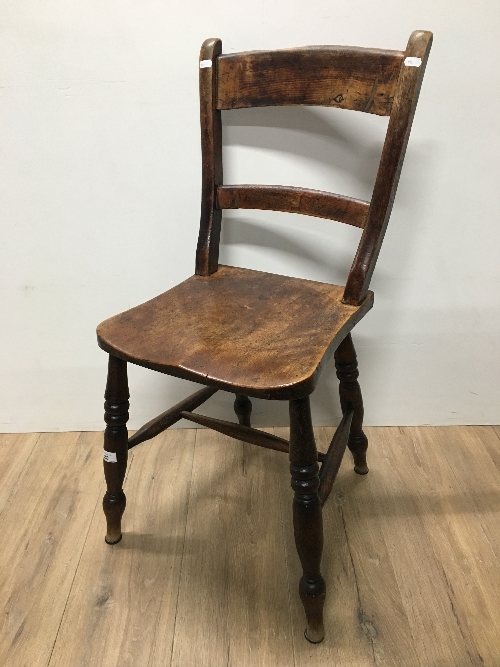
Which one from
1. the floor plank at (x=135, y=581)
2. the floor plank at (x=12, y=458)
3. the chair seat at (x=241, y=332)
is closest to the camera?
the chair seat at (x=241, y=332)

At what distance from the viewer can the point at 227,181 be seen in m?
1.16

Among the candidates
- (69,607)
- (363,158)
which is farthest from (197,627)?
(363,158)

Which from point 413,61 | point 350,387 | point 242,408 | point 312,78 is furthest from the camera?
point 242,408

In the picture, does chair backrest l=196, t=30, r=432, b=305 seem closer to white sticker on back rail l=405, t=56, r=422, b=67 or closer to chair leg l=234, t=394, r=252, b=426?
white sticker on back rail l=405, t=56, r=422, b=67

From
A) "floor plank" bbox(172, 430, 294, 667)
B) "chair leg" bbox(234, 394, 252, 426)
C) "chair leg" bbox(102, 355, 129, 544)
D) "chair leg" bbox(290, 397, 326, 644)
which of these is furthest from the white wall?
"chair leg" bbox(290, 397, 326, 644)

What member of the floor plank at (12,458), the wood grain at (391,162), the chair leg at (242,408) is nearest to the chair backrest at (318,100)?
the wood grain at (391,162)

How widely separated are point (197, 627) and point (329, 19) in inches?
43.2

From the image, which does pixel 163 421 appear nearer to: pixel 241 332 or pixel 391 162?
pixel 241 332

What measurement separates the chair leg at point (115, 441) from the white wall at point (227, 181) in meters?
0.35

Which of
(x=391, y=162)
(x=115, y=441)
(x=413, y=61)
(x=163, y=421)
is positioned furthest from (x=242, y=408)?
(x=413, y=61)

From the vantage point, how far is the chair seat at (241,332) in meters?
0.79

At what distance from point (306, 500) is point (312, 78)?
0.68 meters

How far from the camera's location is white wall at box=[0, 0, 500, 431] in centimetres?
104

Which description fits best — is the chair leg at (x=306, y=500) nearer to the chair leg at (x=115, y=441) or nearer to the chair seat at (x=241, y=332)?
the chair seat at (x=241, y=332)
